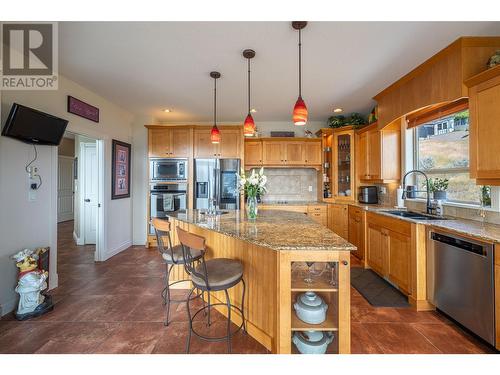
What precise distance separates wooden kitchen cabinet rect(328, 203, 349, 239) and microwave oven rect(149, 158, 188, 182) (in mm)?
2918

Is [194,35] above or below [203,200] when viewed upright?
above

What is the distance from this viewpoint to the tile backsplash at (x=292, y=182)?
16.5ft

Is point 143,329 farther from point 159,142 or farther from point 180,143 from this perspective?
point 159,142

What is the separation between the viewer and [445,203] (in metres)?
2.73

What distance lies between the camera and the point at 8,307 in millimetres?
2240

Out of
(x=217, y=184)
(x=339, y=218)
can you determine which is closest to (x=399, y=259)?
(x=339, y=218)

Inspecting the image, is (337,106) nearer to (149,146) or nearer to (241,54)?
(241,54)

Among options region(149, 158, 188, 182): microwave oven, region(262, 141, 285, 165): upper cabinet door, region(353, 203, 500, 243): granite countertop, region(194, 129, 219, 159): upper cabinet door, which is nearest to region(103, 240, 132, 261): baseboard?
region(149, 158, 188, 182): microwave oven

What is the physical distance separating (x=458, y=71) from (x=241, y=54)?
83.5 inches

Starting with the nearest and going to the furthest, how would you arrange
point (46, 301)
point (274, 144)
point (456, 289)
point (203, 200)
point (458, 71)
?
point (456, 289) → point (458, 71) → point (46, 301) → point (203, 200) → point (274, 144)

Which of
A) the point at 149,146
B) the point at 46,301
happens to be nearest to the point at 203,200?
the point at 149,146

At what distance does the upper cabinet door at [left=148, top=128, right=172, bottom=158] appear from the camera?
4.44 m

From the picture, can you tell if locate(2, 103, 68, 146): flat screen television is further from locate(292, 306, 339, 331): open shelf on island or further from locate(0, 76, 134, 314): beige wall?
locate(292, 306, 339, 331): open shelf on island

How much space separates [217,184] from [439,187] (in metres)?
3.38
